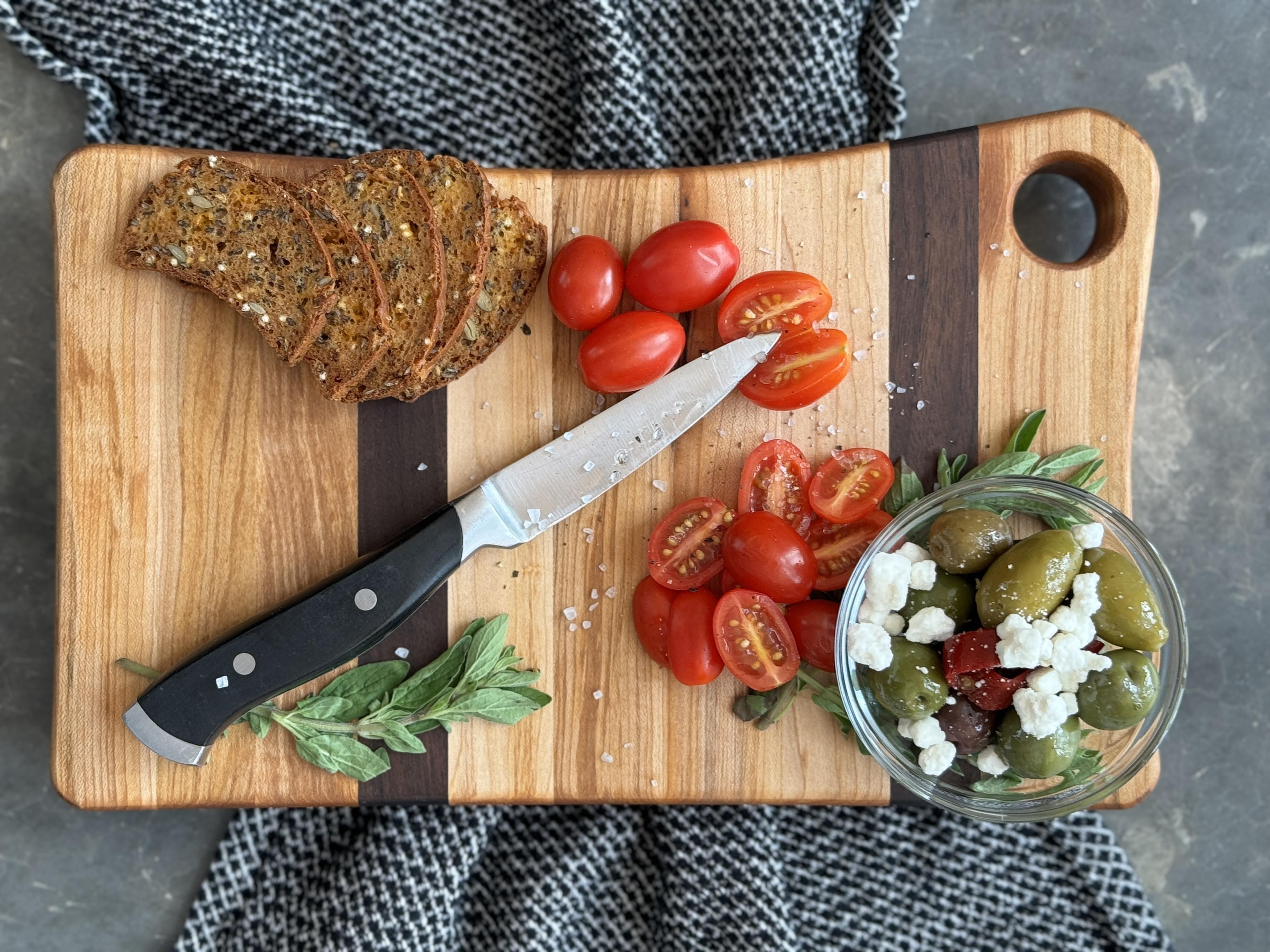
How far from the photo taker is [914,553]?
1.39m

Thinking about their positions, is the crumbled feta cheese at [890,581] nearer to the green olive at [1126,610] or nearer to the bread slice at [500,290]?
the green olive at [1126,610]

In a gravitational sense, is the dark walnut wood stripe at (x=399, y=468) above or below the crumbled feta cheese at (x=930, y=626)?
above

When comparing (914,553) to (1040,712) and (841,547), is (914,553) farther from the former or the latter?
(1040,712)

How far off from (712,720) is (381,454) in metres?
0.73

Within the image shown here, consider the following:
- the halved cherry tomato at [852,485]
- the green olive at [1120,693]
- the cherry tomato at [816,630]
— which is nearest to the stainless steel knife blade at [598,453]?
the halved cherry tomato at [852,485]

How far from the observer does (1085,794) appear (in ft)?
4.65

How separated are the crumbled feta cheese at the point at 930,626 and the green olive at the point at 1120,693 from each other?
20cm

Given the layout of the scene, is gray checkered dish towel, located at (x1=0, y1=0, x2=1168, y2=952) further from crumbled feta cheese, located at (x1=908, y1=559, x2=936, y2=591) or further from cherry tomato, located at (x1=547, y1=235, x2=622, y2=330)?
crumbled feta cheese, located at (x1=908, y1=559, x2=936, y2=591)

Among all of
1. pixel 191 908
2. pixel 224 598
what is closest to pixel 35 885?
pixel 191 908

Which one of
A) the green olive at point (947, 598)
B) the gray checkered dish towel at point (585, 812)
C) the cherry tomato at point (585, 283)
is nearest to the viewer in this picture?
the green olive at point (947, 598)

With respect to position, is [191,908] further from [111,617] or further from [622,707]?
[622,707]

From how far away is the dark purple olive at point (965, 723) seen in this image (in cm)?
134

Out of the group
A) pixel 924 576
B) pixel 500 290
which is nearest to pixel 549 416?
pixel 500 290

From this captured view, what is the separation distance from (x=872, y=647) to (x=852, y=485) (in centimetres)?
29
